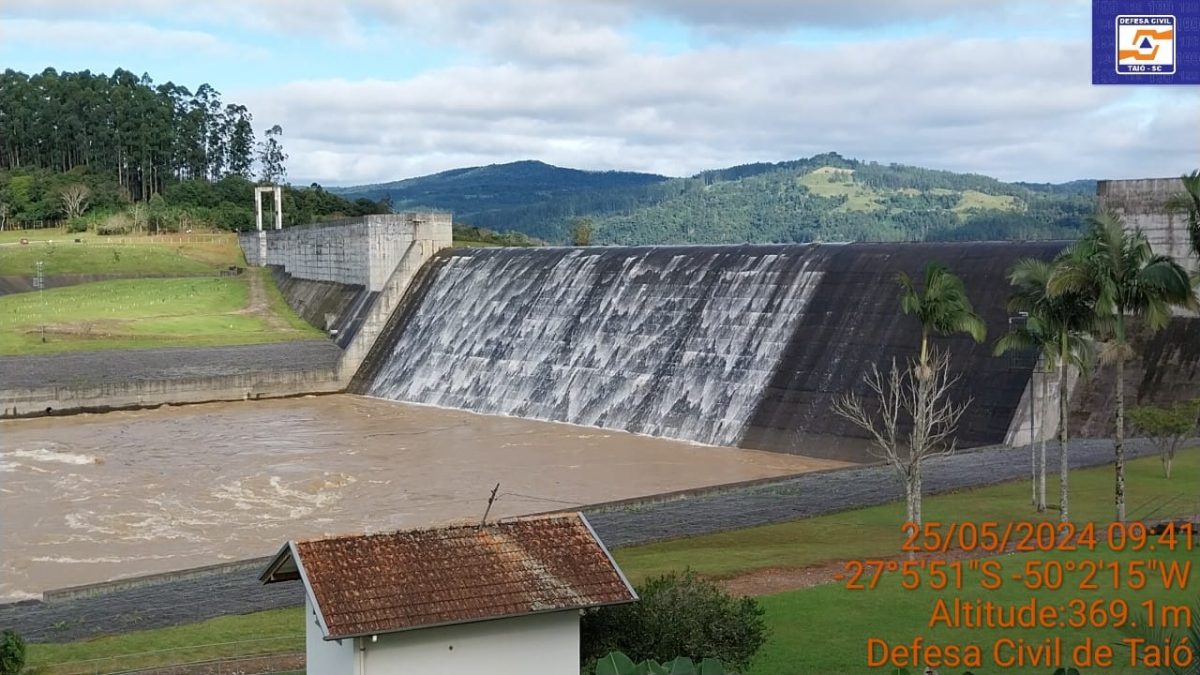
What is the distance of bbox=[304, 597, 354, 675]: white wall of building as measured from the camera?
10.6m

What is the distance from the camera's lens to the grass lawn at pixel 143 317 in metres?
49.2

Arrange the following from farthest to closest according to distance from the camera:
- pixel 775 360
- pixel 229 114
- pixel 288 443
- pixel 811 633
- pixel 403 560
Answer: pixel 229 114, pixel 288 443, pixel 775 360, pixel 811 633, pixel 403 560

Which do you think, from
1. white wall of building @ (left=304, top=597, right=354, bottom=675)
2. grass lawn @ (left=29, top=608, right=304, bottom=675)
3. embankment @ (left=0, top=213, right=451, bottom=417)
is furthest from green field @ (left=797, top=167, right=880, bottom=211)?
white wall of building @ (left=304, top=597, right=354, bottom=675)

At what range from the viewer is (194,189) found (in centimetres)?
9462

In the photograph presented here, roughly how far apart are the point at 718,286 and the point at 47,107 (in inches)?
3309

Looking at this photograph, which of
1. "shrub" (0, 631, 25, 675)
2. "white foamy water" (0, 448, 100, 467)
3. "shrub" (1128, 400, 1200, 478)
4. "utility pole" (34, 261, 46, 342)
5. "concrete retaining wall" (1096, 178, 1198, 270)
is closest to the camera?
"shrub" (0, 631, 25, 675)

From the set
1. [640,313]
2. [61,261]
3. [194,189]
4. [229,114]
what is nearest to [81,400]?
[640,313]

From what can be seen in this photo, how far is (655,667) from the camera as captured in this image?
23.1 feet

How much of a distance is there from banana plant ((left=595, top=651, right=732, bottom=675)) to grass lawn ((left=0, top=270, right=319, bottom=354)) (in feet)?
146

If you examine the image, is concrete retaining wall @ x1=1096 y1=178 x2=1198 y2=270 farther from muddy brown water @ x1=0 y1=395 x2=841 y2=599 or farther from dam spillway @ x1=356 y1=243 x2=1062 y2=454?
muddy brown water @ x1=0 y1=395 x2=841 y2=599

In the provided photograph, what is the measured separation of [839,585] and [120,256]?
62.8m

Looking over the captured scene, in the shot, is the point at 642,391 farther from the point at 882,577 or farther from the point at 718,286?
the point at 882,577

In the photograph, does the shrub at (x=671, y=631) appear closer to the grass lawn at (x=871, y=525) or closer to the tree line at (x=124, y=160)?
the grass lawn at (x=871, y=525)

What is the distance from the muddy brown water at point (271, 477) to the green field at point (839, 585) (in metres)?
6.76
